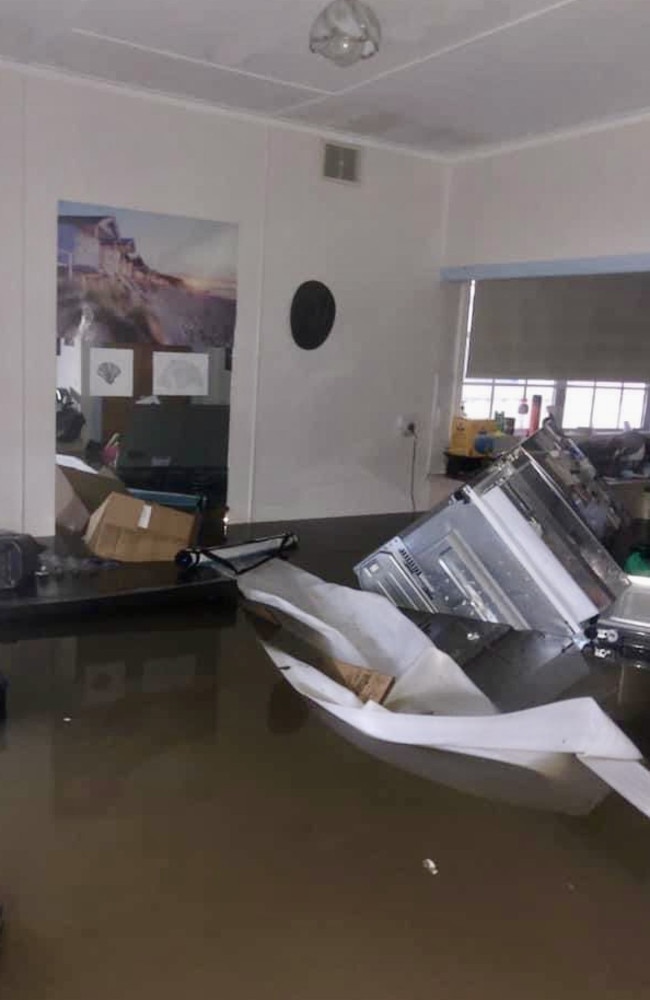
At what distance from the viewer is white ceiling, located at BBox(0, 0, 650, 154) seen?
2176 mm

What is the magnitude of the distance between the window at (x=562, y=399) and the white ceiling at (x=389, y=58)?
3.59 ft

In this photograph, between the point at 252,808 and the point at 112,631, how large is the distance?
2.75ft

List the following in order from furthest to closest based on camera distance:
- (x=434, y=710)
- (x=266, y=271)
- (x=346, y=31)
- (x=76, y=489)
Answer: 1. (x=266, y=271)
2. (x=76, y=489)
3. (x=346, y=31)
4. (x=434, y=710)

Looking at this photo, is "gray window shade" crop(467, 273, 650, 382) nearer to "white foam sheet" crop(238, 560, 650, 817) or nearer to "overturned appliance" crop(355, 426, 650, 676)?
"overturned appliance" crop(355, 426, 650, 676)

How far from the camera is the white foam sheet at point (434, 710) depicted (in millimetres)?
1450

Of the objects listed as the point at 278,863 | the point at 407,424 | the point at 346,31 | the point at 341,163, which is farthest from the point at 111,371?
the point at 278,863

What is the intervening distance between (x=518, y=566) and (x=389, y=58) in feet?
4.98

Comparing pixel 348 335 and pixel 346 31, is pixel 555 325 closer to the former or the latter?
pixel 348 335

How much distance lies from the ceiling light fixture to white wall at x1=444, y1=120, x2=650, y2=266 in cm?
144

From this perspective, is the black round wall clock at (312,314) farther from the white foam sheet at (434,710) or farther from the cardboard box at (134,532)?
the white foam sheet at (434,710)

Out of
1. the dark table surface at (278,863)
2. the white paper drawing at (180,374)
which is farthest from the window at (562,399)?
the dark table surface at (278,863)

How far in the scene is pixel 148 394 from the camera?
3.20 metres

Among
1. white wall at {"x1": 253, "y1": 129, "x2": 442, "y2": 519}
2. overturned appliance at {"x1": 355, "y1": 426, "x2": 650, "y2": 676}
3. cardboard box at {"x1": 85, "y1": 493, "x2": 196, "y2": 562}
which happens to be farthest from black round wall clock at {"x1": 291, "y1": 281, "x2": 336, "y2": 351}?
overturned appliance at {"x1": 355, "y1": 426, "x2": 650, "y2": 676}

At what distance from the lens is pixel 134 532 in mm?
2490
